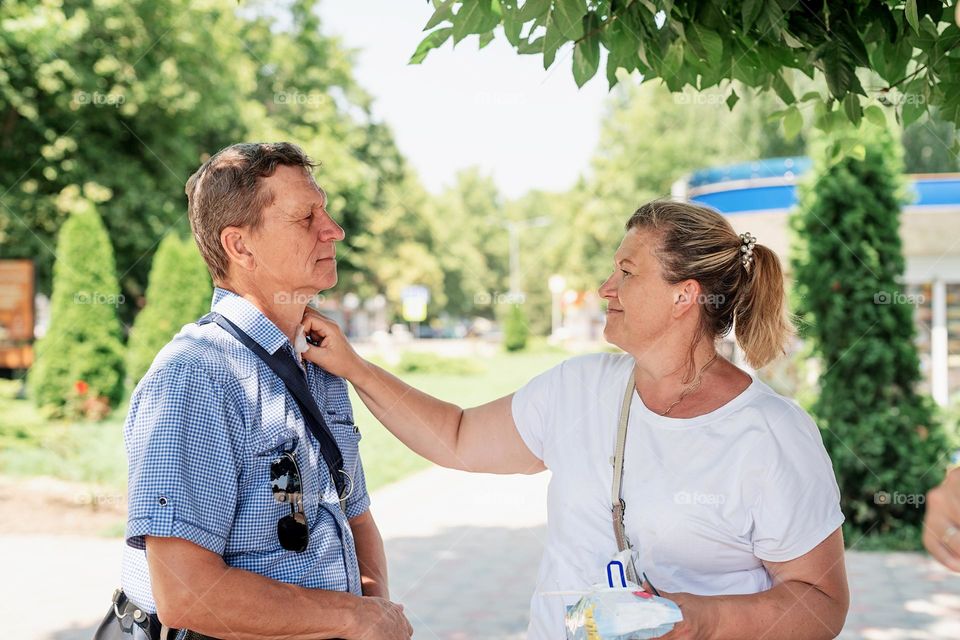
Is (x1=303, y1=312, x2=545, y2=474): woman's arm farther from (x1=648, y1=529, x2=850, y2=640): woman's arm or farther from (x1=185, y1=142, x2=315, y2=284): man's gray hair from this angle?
(x1=648, y1=529, x2=850, y2=640): woman's arm

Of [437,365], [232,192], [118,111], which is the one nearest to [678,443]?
[232,192]

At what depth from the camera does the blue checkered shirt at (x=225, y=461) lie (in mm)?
1884

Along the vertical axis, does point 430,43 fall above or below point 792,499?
above

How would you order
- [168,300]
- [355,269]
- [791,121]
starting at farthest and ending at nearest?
1. [355,269]
2. [168,300]
3. [791,121]

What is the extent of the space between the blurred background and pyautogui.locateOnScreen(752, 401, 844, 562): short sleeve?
845mm

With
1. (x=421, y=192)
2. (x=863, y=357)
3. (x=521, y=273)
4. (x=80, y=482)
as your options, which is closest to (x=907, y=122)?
(x=863, y=357)

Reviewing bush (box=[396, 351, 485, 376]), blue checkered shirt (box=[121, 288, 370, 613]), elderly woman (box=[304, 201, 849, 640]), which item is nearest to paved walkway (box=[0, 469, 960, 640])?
elderly woman (box=[304, 201, 849, 640])

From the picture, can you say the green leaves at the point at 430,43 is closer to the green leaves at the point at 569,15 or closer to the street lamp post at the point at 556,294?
the green leaves at the point at 569,15

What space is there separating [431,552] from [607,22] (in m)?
5.43

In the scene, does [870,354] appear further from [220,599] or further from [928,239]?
[220,599]

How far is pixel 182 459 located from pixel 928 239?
474 inches

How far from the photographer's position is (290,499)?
2.07m

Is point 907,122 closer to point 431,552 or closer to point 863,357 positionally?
point 863,357

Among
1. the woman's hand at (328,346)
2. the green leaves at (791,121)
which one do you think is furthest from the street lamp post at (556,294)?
the woman's hand at (328,346)
